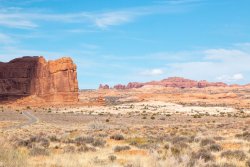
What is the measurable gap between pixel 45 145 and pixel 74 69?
7905 centimetres

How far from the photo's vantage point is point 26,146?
1695cm

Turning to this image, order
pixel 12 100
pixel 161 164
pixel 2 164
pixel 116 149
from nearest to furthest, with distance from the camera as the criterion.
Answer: pixel 2 164, pixel 161 164, pixel 116 149, pixel 12 100

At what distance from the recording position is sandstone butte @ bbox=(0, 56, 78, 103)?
90.4 m

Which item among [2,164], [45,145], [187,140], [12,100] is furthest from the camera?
[12,100]

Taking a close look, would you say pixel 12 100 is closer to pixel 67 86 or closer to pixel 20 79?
pixel 20 79

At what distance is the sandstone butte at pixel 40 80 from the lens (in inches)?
3561

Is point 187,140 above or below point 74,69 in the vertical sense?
below

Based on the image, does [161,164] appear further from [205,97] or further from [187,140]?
[205,97]

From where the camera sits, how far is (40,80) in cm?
9138

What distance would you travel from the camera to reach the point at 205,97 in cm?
12594

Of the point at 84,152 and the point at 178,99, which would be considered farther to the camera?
the point at 178,99

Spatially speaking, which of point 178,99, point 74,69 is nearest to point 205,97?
point 178,99

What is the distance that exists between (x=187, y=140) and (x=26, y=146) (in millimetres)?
8342

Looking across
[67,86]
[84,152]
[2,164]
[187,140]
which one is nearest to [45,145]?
[84,152]
